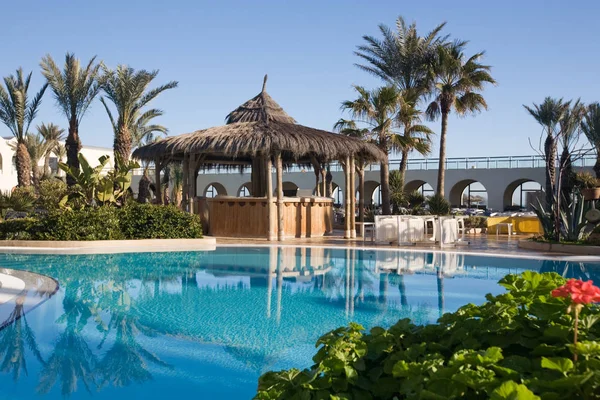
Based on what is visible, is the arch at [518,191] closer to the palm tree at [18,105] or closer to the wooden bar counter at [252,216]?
the wooden bar counter at [252,216]

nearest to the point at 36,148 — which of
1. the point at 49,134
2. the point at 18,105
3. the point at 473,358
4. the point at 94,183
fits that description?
the point at 49,134

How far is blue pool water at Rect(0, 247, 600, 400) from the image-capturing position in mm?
5219

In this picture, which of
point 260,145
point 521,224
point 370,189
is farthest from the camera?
Result: point 370,189

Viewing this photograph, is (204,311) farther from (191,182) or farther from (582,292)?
(191,182)

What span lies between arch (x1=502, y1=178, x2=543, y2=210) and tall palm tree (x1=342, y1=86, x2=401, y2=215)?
13.2 meters

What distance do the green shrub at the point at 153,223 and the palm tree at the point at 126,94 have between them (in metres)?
9.44

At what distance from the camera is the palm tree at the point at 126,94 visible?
83.3ft

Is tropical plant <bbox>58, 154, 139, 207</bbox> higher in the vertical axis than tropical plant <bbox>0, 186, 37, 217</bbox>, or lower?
higher

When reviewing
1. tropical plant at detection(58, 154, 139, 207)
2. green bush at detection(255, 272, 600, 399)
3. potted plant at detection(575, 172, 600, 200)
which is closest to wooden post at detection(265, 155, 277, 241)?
tropical plant at detection(58, 154, 139, 207)

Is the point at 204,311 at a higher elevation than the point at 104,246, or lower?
lower

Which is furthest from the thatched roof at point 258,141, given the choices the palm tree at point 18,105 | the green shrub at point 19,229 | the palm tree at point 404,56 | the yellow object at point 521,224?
the palm tree at point 18,105

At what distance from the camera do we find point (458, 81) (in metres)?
23.4

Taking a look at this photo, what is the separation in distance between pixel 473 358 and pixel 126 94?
25428 millimetres

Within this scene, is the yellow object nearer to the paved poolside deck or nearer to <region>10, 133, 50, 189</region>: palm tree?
the paved poolside deck
